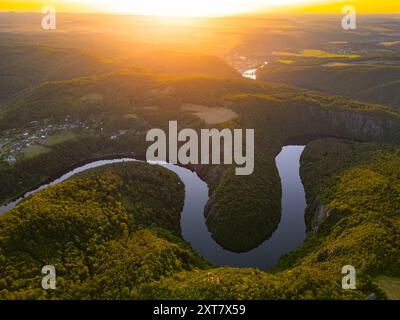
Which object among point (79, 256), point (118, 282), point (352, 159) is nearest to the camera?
point (118, 282)

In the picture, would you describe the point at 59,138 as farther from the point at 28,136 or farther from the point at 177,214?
the point at 177,214

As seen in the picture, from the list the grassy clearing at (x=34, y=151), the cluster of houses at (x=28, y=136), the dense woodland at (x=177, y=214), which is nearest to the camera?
the dense woodland at (x=177, y=214)

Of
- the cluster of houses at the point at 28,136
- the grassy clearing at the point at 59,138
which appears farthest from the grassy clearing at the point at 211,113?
the grassy clearing at the point at 59,138

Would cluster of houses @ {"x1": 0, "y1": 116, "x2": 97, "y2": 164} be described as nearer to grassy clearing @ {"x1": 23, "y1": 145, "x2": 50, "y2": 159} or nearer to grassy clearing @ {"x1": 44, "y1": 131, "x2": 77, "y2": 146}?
grassy clearing @ {"x1": 44, "y1": 131, "x2": 77, "y2": 146}

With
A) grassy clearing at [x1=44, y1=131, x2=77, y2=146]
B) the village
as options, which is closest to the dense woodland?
the village

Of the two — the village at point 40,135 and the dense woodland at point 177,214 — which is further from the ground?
the village at point 40,135

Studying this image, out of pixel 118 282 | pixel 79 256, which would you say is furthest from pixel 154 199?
pixel 118 282

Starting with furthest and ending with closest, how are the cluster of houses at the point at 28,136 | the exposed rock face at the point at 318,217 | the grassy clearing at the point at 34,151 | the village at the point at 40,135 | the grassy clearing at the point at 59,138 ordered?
the grassy clearing at the point at 59,138 → the cluster of houses at the point at 28,136 → the village at the point at 40,135 → the grassy clearing at the point at 34,151 → the exposed rock face at the point at 318,217

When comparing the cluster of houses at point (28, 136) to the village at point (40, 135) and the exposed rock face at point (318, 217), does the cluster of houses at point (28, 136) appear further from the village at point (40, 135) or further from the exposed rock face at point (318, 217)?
the exposed rock face at point (318, 217)

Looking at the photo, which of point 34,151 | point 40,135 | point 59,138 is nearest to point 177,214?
point 34,151
